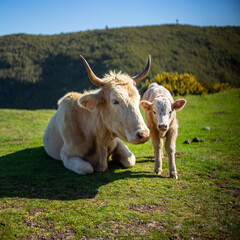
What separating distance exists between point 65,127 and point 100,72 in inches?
1453

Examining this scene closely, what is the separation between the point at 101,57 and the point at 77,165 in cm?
4322

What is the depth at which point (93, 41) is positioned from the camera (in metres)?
53.1

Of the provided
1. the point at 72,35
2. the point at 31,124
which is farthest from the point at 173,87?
the point at 72,35

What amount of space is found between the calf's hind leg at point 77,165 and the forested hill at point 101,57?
3431 centimetres

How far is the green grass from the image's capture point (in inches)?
118

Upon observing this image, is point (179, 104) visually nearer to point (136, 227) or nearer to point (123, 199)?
point (123, 199)

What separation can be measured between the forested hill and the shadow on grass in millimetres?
33888

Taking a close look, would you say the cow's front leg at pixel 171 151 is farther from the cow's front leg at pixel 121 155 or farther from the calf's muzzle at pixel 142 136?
the calf's muzzle at pixel 142 136

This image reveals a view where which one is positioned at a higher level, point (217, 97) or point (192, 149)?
point (217, 97)

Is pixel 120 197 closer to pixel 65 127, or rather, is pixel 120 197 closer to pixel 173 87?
pixel 65 127

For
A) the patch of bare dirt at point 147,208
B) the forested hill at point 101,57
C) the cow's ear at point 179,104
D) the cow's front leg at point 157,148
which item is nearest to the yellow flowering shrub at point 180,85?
the cow's ear at point 179,104

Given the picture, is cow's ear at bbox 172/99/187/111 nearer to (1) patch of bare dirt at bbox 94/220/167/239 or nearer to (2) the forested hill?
(1) patch of bare dirt at bbox 94/220/167/239

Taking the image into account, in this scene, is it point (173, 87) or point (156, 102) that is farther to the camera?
point (173, 87)

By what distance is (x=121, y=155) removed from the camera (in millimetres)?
5562
